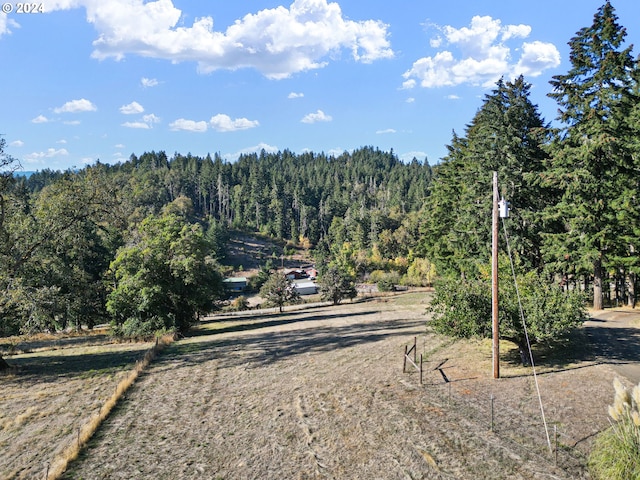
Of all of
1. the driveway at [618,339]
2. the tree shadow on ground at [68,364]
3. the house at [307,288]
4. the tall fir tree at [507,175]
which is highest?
the tall fir tree at [507,175]

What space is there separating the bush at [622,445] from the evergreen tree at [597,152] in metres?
22.3

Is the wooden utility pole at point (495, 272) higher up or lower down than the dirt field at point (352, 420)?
higher up

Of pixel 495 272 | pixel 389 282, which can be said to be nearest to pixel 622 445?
pixel 495 272

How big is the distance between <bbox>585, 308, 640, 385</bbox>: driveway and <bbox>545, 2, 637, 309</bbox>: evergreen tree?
291 centimetres

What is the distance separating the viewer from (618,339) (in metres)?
21.4

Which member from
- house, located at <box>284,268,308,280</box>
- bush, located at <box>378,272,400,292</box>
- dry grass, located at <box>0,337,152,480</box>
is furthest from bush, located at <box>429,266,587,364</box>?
house, located at <box>284,268,308,280</box>

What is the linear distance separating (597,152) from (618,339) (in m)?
13.2

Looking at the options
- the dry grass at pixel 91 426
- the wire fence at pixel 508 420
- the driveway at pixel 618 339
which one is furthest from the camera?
the driveway at pixel 618 339

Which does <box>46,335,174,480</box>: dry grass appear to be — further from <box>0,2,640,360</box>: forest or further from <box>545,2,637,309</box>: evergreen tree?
<box>545,2,637,309</box>: evergreen tree

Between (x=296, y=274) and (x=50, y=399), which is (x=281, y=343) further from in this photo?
(x=296, y=274)

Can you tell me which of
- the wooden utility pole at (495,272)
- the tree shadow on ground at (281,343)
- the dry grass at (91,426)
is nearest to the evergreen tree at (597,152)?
the tree shadow on ground at (281,343)

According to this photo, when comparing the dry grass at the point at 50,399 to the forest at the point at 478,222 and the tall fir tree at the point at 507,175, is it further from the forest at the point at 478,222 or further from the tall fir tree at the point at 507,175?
the tall fir tree at the point at 507,175

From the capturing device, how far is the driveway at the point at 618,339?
1689cm

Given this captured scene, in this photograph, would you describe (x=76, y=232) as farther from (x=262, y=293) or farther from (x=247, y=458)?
(x=262, y=293)
